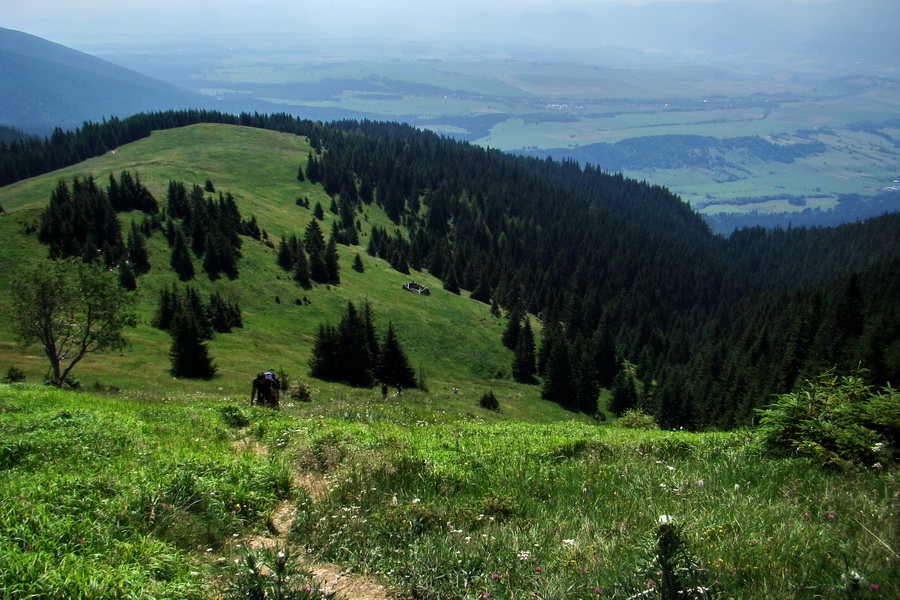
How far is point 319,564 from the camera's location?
6.04m

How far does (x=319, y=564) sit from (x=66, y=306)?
33314mm

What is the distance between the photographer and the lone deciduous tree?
29.4 metres

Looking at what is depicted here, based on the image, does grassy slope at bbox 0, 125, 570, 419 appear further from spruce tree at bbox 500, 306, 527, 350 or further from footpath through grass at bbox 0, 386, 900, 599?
footpath through grass at bbox 0, 386, 900, 599

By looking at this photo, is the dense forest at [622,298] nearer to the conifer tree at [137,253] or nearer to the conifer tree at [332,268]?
the conifer tree at [332,268]

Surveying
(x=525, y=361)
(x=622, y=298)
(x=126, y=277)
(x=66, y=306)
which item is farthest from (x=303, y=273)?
(x=622, y=298)

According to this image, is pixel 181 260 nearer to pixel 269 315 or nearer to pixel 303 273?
pixel 269 315

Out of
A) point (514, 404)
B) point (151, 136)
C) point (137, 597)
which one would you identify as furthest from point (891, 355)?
point (151, 136)

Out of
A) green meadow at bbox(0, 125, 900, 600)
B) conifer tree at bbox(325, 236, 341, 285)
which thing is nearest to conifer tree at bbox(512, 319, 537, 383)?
conifer tree at bbox(325, 236, 341, 285)

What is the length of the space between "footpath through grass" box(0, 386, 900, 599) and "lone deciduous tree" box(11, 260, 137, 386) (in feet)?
80.4

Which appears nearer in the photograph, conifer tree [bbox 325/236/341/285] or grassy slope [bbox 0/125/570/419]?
grassy slope [bbox 0/125/570/419]

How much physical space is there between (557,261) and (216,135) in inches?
5540

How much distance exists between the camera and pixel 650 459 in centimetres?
998

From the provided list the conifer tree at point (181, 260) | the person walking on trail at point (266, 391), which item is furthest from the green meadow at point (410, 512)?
the conifer tree at point (181, 260)

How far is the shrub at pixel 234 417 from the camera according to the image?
13.3m
